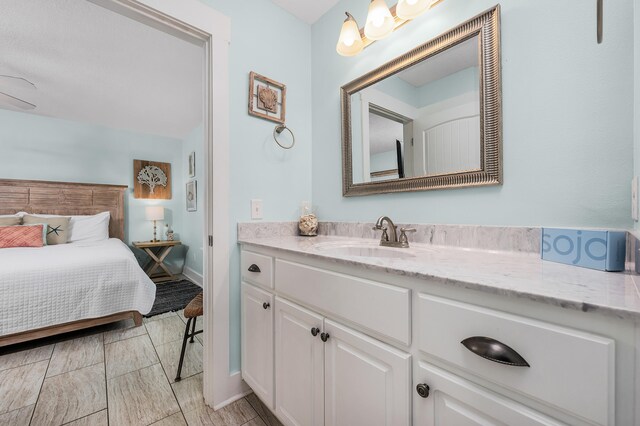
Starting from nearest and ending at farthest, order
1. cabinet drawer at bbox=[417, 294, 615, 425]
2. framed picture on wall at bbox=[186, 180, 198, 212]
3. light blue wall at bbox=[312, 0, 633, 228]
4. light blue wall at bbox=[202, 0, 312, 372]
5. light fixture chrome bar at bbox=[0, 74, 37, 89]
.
Answer: cabinet drawer at bbox=[417, 294, 615, 425] < light blue wall at bbox=[312, 0, 633, 228] < light blue wall at bbox=[202, 0, 312, 372] < light fixture chrome bar at bbox=[0, 74, 37, 89] < framed picture on wall at bbox=[186, 180, 198, 212]

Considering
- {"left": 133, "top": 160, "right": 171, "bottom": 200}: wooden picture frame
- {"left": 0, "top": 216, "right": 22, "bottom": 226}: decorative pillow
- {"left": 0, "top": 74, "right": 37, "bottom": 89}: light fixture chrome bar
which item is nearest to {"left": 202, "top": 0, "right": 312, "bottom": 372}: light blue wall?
{"left": 0, "top": 74, "right": 37, "bottom": 89}: light fixture chrome bar

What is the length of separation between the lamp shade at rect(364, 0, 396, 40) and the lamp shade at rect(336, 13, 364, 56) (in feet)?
0.31

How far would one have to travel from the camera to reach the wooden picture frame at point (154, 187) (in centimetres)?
416

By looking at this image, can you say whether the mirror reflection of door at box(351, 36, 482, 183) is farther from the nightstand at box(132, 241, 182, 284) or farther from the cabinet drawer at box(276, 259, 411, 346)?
the nightstand at box(132, 241, 182, 284)

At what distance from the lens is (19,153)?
11.3 feet

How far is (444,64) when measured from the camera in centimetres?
120

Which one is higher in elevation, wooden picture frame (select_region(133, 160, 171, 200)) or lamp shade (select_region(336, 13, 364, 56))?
lamp shade (select_region(336, 13, 364, 56))

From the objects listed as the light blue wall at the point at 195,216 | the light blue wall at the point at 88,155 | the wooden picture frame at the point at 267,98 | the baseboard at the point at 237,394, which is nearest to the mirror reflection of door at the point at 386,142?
the wooden picture frame at the point at 267,98

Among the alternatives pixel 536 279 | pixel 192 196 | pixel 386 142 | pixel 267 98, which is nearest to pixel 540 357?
pixel 536 279

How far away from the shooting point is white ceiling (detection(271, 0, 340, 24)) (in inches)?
66.9

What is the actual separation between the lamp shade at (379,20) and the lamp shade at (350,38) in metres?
0.09

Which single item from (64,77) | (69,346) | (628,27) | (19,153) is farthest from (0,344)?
(628,27)

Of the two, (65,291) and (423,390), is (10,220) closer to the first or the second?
(65,291)

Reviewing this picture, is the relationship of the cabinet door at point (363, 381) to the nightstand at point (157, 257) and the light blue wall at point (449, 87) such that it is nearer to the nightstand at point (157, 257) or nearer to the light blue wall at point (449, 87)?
the light blue wall at point (449, 87)
